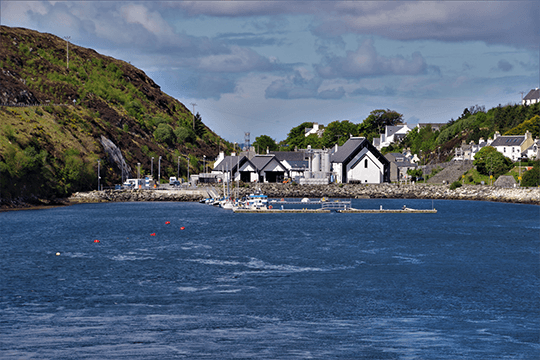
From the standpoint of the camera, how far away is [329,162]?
138 m

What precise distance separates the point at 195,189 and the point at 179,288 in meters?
90.7

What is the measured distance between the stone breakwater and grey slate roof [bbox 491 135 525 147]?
1650 centimetres

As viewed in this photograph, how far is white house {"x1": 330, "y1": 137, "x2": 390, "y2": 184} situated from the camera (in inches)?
5344

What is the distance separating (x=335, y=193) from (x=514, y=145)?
4063 cm

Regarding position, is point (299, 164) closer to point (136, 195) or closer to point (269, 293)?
point (136, 195)

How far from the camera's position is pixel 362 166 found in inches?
5354

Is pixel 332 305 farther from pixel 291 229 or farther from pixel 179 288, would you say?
pixel 291 229

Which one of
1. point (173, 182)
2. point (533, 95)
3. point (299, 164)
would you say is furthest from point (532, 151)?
point (173, 182)

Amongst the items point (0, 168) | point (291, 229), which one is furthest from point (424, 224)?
point (0, 168)

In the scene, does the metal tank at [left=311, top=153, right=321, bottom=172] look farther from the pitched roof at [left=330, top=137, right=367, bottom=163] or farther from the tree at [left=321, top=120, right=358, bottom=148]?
the tree at [left=321, top=120, right=358, bottom=148]

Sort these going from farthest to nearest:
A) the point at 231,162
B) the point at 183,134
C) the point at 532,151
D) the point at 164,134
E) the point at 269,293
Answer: the point at 183,134, the point at 164,134, the point at 231,162, the point at 532,151, the point at 269,293

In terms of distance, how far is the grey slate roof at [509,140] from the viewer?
127375mm

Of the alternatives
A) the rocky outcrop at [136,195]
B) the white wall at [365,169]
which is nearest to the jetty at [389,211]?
the rocky outcrop at [136,195]

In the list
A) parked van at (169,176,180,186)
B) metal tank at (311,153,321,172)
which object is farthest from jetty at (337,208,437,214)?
parked van at (169,176,180,186)
